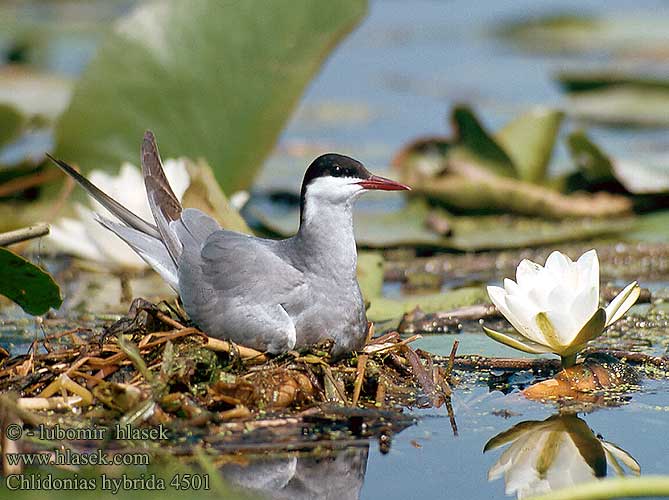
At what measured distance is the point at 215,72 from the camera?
247 inches

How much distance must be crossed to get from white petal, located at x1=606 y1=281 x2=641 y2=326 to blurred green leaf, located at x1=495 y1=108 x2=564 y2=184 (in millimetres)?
2798

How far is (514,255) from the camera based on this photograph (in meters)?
6.16

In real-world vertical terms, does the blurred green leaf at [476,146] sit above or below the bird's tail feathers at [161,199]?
above

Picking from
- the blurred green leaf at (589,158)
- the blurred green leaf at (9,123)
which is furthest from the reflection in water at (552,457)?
the blurred green leaf at (9,123)

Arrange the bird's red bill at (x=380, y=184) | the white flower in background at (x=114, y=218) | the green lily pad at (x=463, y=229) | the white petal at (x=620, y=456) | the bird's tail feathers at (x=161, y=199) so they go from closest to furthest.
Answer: the white petal at (x=620, y=456) < the bird's red bill at (x=380, y=184) < the bird's tail feathers at (x=161, y=199) < the white flower in background at (x=114, y=218) < the green lily pad at (x=463, y=229)

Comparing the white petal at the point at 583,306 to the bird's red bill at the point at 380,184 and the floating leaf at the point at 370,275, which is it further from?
the floating leaf at the point at 370,275

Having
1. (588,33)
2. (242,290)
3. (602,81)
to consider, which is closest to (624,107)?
(602,81)

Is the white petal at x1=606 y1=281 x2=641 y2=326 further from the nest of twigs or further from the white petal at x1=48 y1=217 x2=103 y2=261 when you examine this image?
the white petal at x1=48 y1=217 x2=103 y2=261

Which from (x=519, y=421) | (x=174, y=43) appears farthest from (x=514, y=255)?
(x=519, y=421)

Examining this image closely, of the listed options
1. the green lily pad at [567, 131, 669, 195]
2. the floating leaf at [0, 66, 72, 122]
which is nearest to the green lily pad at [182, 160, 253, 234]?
the green lily pad at [567, 131, 669, 195]

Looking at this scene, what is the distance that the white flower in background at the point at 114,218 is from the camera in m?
5.49

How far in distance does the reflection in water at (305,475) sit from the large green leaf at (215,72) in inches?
125

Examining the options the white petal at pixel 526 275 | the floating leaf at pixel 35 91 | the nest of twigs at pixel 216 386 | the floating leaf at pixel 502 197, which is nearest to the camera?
the nest of twigs at pixel 216 386

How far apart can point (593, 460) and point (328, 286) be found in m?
1.12
